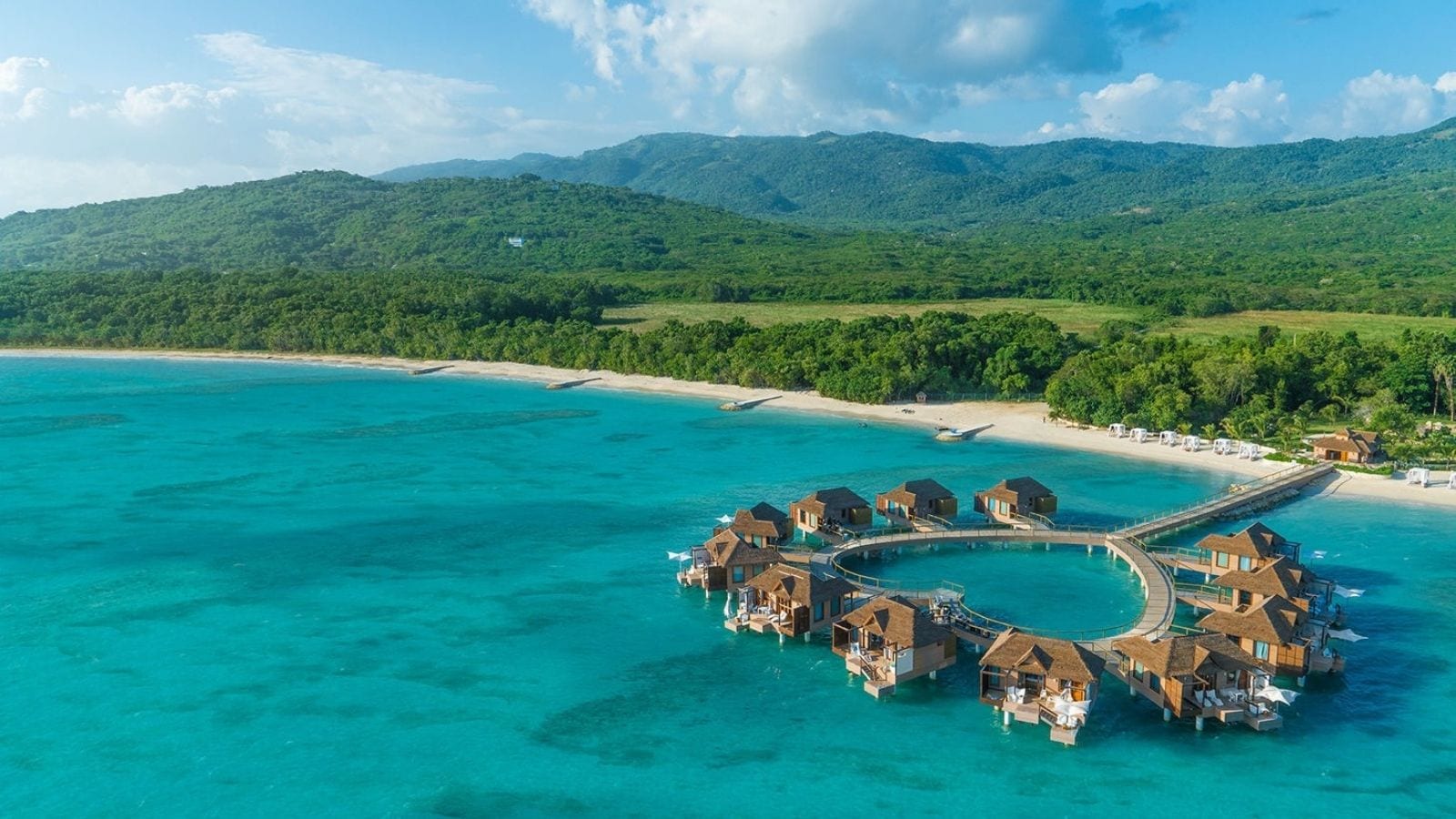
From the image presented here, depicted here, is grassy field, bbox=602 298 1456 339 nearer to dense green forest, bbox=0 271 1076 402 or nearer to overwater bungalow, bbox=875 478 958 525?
dense green forest, bbox=0 271 1076 402

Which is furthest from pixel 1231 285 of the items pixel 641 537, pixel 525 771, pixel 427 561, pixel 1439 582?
pixel 525 771

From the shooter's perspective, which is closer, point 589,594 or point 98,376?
point 589,594

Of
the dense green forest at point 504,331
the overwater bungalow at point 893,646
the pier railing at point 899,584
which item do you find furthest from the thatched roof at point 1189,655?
the dense green forest at point 504,331

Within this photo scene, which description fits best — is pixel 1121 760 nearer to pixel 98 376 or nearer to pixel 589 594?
pixel 589 594

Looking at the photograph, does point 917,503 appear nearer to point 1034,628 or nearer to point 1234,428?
point 1034,628

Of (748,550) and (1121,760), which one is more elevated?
(748,550)

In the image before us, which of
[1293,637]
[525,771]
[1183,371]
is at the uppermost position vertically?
[1183,371]

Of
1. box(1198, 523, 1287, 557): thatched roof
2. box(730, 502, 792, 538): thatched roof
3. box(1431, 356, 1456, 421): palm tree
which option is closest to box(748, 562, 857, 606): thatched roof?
box(730, 502, 792, 538): thatched roof

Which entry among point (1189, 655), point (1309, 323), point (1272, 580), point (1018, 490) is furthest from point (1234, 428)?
point (1309, 323)
